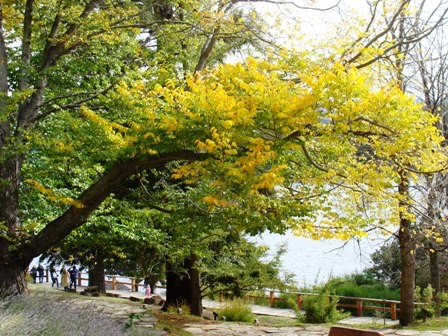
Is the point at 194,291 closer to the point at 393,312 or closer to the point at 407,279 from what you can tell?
the point at 407,279

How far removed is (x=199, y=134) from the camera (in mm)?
5715

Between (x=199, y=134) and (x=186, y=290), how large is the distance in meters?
7.91

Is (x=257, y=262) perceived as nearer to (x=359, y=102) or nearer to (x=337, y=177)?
(x=337, y=177)

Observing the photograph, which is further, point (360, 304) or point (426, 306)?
point (360, 304)

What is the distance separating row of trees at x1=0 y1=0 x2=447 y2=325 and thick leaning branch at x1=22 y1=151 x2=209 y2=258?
0.02 m

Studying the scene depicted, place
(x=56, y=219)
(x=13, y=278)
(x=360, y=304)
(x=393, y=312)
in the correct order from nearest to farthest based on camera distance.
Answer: (x=56, y=219)
(x=13, y=278)
(x=393, y=312)
(x=360, y=304)

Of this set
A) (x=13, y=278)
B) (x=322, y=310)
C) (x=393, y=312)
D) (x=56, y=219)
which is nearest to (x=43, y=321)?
(x=56, y=219)

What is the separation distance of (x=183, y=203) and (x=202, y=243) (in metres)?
2.90

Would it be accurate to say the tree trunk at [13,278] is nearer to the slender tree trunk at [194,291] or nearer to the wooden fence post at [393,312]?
the slender tree trunk at [194,291]

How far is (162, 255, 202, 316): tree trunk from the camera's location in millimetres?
12516

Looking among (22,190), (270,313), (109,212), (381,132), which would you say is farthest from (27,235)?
(270,313)

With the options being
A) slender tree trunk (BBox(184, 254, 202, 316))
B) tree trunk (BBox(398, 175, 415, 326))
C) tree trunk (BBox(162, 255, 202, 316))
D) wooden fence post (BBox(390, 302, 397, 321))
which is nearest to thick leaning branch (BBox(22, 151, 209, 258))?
tree trunk (BBox(162, 255, 202, 316))

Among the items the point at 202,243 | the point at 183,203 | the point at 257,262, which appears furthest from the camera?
the point at 257,262

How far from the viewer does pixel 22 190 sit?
9.12m
